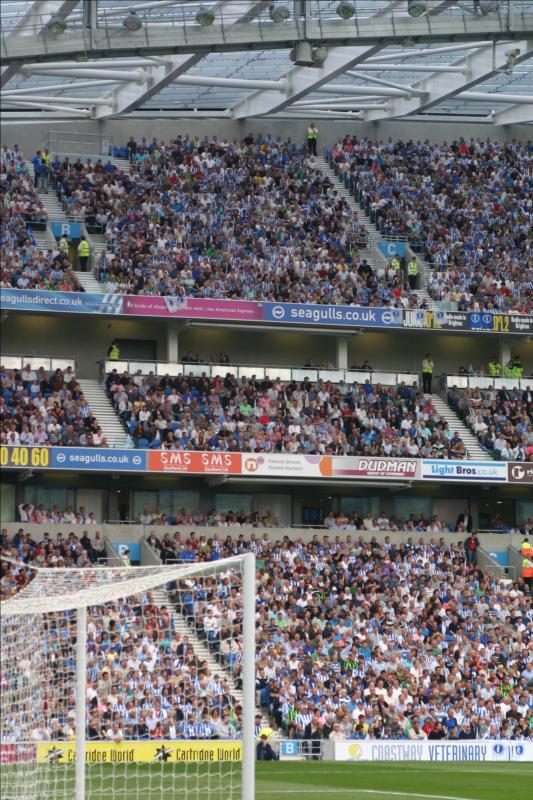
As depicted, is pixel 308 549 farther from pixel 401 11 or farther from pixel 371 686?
pixel 401 11

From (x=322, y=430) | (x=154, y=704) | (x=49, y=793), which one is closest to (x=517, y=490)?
(x=322, y=430)

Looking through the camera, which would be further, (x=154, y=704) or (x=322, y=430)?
(x=322, y=430)

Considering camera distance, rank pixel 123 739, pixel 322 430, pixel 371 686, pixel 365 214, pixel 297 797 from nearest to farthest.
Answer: pixel 297 797 < pixel 123 739 < pixel 371 686 < pixel 322 430 < pixel 365 214

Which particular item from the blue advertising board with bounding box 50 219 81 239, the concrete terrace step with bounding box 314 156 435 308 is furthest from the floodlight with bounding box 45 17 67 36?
the concrete terrace step with bounding box 314 156 435 308

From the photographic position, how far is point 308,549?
45750mm

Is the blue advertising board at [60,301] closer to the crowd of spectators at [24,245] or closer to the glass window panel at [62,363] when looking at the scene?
the crowd of spectators at [24,245]

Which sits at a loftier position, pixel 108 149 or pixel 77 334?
pixel 108 149

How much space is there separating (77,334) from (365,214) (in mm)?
12562

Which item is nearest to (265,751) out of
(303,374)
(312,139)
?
(303,374)

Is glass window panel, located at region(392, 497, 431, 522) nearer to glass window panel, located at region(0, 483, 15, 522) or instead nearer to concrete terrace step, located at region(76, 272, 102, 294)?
concrete terrace step, located at region(76, 272, 102, 294)

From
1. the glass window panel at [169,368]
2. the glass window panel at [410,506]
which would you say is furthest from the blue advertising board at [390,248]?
the glass window panel at [169,368]

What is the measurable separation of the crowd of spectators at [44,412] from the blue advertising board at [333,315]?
7579 millimetres

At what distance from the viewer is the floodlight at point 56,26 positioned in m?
37.4

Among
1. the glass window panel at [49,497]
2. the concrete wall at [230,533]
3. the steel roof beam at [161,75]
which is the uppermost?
the steel roof beam at [161,75]
